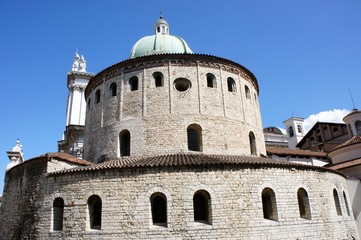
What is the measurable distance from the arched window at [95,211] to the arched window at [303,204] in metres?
9.78

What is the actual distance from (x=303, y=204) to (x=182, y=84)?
9356 mm

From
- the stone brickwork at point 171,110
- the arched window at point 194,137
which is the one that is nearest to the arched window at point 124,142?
the stone brickwork at point 171,110

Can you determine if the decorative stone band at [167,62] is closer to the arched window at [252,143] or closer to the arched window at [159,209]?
the arched window at [252,143]

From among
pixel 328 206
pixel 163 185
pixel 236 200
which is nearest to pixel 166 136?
pixel 163 185

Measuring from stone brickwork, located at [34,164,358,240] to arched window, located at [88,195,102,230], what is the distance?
24 cm

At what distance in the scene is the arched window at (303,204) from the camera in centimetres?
1436

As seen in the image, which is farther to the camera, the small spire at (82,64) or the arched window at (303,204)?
the small spire at (82,64)

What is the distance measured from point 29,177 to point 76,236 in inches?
173

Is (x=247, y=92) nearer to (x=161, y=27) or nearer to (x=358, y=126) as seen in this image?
(x=161, y=27)

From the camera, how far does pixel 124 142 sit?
17359 millimetres

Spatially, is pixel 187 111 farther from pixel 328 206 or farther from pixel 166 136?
pixel 328 206

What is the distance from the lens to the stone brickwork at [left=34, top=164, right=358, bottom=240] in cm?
1214

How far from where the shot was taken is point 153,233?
39.3 feet

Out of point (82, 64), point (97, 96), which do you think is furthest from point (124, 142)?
point (82, 64)
